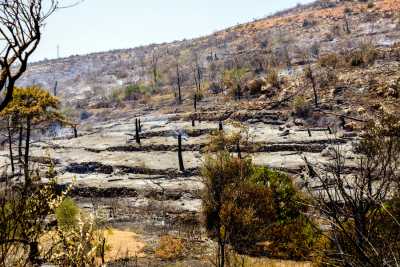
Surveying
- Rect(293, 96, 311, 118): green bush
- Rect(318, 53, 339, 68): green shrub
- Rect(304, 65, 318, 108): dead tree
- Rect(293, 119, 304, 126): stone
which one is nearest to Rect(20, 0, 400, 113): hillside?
Rect(318, 53, 339, 68): green shrub

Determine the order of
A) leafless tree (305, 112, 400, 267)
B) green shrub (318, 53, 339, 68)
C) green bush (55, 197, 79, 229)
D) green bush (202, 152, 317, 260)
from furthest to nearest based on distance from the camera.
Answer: green shrub (318, 53, 339, 68), green bush (55, 197, 79, 229), green bush (202, 152, 317, 260), leafless tree (305, 112, 400, 267)

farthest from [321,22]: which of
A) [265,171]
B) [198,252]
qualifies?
[198,252]

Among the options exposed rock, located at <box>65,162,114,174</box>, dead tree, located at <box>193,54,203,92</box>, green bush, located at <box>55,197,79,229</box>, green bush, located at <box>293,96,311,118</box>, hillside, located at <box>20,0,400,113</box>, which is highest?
hillside, located at <box>20,0,400,113</box>

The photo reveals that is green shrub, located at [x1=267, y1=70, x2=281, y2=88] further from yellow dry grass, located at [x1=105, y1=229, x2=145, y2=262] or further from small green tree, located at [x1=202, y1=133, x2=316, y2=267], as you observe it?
yellow dry grass, located at [x1=105, y1=229, x2=145, y2=262]

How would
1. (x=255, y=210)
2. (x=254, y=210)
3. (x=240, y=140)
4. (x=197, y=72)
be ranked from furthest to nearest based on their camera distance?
(x=197, y=72)
(x=240, y=140)
(x=254, y=210)
(x=255, y=210)

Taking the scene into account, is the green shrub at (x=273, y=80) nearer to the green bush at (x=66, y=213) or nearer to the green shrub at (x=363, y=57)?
the green shrub at (x=363, y=57)

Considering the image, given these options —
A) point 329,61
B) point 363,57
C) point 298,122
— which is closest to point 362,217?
point 298,122

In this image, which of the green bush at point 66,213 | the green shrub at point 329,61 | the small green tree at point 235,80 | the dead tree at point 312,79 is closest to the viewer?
the green bush at point 66,213

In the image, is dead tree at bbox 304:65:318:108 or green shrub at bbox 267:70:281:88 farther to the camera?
green shrub at bbox 267:70:281:88

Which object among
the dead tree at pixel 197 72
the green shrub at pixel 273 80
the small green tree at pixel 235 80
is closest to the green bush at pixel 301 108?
the green shrub at pixel 273 80

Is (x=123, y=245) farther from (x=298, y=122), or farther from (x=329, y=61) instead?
(x=329, y=61)

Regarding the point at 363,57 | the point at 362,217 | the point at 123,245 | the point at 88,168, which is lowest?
the point at 123,245

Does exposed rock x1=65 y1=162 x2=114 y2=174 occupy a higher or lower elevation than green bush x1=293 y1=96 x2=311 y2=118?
lower

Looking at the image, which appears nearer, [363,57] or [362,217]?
[362,217]
